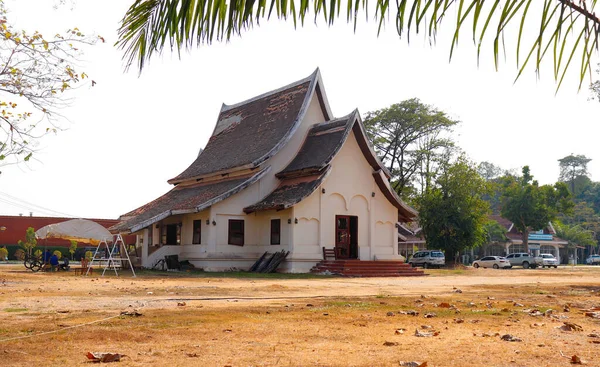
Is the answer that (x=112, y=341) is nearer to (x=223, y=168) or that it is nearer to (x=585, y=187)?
(x=223, y=168)

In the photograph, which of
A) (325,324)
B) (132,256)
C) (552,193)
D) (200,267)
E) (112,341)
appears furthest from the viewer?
(552,193)

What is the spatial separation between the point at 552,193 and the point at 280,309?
59166 millimetres

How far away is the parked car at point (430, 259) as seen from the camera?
47.2 meters

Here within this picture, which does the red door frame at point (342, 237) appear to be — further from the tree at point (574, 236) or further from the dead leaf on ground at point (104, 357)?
the tree at point (574, 236)

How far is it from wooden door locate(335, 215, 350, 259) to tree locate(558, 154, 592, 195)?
99.3 metres

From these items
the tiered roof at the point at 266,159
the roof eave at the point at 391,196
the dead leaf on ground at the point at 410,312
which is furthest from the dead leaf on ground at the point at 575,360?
the roof eave at the point at 391,196

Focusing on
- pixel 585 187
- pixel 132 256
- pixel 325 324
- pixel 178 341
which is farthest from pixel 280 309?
pixel 585 187

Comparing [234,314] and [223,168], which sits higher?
[223,168]

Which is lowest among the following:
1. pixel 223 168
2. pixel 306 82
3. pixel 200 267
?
pixel 200 267

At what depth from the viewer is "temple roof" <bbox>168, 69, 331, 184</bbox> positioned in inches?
1278

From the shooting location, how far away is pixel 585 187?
119 meters

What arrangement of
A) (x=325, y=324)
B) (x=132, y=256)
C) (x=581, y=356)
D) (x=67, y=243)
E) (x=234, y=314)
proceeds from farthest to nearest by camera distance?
(x=67, y=243) < (x=132, y=256) < (x=234, y=314) < (x=325, y=324) < (x=581, y=356)

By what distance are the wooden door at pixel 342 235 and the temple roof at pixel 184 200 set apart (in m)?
4.30

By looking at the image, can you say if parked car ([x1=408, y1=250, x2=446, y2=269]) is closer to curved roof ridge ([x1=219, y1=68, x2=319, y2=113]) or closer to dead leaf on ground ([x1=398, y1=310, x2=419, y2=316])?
curved roof ridge ([x1=219, y1=68, x2=319, y2=113])
